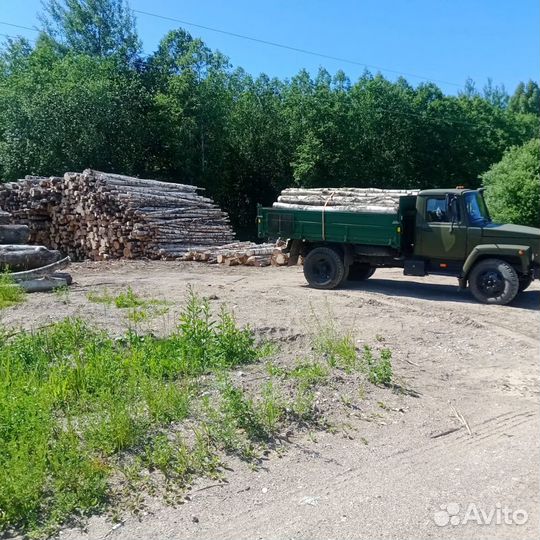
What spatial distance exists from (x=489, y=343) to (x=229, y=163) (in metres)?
25.3

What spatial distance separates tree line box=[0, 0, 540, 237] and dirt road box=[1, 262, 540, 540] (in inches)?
732

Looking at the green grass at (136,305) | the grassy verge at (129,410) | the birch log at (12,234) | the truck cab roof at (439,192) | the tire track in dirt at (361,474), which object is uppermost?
the truck cab roof at (439,192)

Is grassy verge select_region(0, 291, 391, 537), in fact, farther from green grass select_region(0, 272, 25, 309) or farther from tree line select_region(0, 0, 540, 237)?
tree line select_region(0, 0, 540, 237)

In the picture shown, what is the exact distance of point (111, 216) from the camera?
1828 cm

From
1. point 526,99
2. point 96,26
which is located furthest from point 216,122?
point 526,99

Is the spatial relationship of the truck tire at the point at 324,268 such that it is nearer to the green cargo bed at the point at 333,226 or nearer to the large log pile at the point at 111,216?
the green cargo bed at the point at 333,226

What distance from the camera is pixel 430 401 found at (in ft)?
19.7

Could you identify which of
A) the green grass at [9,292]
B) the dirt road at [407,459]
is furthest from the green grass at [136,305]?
the green grass at [9,292]

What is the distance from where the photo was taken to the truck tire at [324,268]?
12.5m

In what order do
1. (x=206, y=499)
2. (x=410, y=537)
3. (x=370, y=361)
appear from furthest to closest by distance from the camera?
(x=370, y=361), (x=206, y=499), (x=410, y=537)

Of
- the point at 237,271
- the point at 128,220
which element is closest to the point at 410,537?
the point at 237,271

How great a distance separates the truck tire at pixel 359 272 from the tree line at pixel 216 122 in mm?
16383

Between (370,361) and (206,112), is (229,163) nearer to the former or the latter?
(206,112)

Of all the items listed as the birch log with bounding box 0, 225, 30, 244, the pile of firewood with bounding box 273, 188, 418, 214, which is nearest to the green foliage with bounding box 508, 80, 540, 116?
the pile of firewood with bounding box 273, 188, 418, 214
